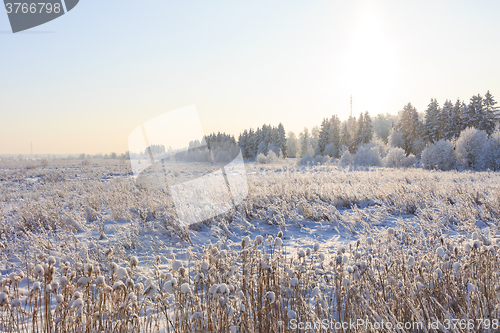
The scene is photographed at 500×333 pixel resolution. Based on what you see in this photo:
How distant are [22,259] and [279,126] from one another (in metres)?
48.8

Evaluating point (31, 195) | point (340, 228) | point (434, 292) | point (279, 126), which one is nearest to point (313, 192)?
point (340, 228)

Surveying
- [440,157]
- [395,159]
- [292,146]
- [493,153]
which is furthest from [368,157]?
[292,146]

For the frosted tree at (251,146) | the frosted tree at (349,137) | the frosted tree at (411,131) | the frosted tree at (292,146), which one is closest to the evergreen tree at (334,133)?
the frosted tree at (349,137)

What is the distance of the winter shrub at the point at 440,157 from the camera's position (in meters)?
22.9

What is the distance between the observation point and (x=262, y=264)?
197 centimetres

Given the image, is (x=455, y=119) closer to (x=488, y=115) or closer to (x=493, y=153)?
(x=488, y=115)

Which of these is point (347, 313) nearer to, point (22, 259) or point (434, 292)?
point (434, 292)

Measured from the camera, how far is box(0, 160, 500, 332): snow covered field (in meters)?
1.75

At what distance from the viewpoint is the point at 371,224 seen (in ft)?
17.9

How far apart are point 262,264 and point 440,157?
91.7 ft

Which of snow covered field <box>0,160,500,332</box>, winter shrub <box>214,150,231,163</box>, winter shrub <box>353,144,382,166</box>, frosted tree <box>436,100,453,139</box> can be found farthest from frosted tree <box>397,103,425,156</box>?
snow covered field <box>0,160,500,332</box>

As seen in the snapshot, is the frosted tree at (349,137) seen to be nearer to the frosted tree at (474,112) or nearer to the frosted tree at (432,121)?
the frosted tree at (432,121)

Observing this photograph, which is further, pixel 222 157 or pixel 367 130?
pixel 222 157

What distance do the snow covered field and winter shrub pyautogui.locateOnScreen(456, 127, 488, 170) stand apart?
20.3 m
